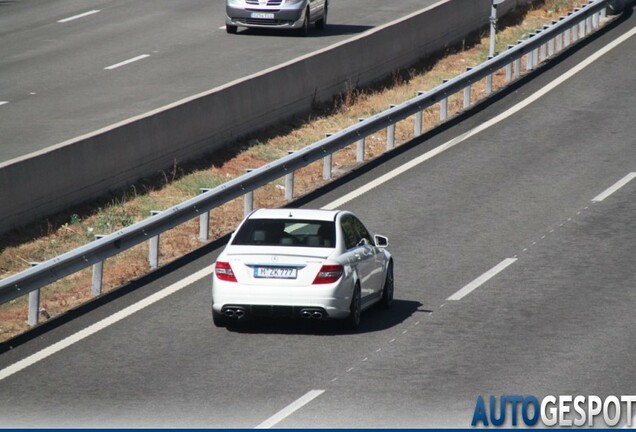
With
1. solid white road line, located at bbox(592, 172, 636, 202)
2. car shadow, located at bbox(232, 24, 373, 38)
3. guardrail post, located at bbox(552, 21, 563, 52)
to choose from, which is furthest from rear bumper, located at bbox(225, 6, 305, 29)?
solid white road line, located at bbox(592, 172, 636, 202)

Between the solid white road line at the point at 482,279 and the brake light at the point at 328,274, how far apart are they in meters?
2.38

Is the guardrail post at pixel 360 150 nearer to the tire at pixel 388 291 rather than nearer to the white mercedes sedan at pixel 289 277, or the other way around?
the tire at pixel 388 291

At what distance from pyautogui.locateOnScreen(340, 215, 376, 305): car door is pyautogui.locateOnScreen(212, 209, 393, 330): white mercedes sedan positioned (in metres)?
0.02

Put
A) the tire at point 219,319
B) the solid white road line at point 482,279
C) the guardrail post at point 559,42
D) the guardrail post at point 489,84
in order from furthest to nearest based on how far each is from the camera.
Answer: the guardrail post at point 559,42, the guardrail post at point 489,84, the solid white road line at point 482,279, the tire at point 219,319

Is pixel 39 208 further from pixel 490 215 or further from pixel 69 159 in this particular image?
pixel 490 215

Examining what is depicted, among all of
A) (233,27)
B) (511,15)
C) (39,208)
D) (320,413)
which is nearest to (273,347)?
(320,413)

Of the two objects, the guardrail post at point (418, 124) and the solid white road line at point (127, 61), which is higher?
the guardrail post at point (418, 124)

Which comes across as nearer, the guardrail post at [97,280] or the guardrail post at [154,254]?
the guardrail post at [97,280]

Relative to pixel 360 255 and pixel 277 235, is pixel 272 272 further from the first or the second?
pixel 360 255

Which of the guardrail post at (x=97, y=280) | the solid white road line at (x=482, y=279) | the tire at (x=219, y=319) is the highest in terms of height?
the tire at (x=219, y=319)

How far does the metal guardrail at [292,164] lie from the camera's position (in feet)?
56.1

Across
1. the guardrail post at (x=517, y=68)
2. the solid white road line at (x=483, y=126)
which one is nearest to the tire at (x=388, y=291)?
the solid white road line at (x=483, y=126)

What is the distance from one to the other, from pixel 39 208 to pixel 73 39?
19.4 meters

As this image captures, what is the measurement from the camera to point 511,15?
45.3 m
